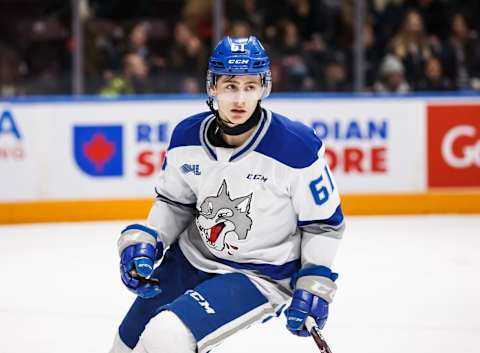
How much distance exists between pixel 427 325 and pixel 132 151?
3.25 meters

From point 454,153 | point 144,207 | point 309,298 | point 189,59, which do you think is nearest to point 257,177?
point 309,298

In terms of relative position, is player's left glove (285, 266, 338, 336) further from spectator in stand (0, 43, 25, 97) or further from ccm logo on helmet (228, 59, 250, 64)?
spectator in stand (0, 43, 25, 97)

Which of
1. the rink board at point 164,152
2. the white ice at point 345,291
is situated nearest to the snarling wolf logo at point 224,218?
the white ice at point 345,291

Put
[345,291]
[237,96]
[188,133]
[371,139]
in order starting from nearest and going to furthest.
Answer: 1. [237,96]
2. [188,133]
3. [345,291]
4. [371,139]

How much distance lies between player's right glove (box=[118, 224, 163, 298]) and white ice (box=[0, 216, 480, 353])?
3.80 feet

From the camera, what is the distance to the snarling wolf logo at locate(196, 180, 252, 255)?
9.77ft

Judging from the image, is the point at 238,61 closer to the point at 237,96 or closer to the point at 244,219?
the point at 237,96

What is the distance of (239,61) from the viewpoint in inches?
114

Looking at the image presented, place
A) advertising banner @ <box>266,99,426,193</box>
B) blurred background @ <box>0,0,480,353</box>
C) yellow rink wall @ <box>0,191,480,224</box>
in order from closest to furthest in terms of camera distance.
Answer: blurred background @ <box>0,0,480,353</box> → yellow rink wall @ <box>0,191,480,224</box> → advertising banner @ <box>266,99,426,193</box>

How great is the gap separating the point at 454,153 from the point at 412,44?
1.46 metres

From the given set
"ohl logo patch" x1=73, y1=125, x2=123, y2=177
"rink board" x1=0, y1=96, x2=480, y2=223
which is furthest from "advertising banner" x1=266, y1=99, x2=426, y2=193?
"ohl logo patch" x1=73, y1=125, x2=123, y2=177

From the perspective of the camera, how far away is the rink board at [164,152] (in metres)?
7.09

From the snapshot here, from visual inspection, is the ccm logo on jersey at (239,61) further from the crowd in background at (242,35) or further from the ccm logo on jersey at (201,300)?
the crowd in background at (242,35)

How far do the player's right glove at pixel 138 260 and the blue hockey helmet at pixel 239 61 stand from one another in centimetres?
44
